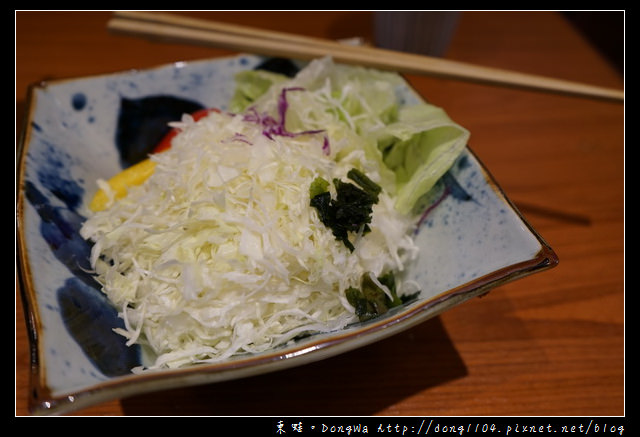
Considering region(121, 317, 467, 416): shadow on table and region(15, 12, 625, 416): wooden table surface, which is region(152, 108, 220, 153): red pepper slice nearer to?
region(15, 12, 625, 416): wooden table surface

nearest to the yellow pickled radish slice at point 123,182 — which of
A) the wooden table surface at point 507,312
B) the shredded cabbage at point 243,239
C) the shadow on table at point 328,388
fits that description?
the shredded cabbage at point 243,239

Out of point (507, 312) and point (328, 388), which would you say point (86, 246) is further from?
point (507, 312)

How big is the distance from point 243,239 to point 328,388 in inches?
16.3

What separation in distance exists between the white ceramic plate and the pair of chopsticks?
0.09m

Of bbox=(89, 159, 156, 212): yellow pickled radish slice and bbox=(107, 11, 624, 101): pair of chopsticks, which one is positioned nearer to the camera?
bbox=(89, 159, 156, 212): yellow pickled radish slice

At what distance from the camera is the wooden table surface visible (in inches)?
42.7

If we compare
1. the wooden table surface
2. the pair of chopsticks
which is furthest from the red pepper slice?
the wooden table surface

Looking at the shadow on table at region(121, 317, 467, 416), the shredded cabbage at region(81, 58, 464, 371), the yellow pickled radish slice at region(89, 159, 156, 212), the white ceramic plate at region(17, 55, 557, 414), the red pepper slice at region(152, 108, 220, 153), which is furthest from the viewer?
the red pepper slice at region(152, 108, 220, 153)

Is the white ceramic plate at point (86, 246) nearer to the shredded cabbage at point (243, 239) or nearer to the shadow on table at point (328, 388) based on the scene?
the shredded cabbage at point (243, 239)

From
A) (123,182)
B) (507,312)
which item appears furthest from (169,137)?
(507,312)

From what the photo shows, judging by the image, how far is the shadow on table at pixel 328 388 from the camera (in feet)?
3.46

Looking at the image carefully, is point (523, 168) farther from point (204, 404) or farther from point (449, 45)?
point (204, 404)

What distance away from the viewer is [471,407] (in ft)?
3.58

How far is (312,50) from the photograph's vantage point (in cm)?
140
